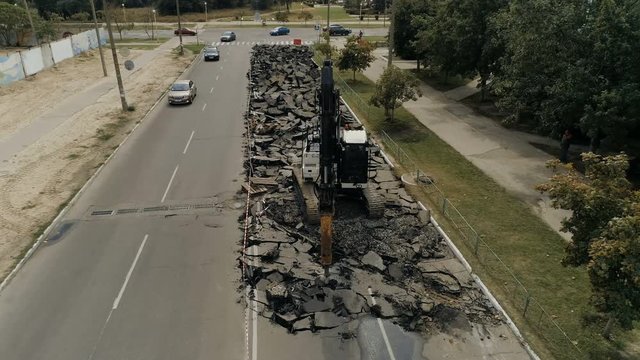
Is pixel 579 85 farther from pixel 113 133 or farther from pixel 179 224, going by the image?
pixel 113 133

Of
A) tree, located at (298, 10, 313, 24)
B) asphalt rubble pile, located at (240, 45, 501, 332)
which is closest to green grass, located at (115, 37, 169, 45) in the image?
tree, located at (298, 10, 313, 24)

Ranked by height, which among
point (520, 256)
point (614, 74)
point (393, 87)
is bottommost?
point (520, 256)

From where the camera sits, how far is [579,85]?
76.7 ft

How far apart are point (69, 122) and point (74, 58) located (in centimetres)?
2925

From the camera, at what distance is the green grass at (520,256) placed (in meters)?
13.9

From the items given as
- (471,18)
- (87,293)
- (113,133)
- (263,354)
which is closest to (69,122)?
(113,133)

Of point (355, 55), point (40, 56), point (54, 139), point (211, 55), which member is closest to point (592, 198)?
point (54, 139)

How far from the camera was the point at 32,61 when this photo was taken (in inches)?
1908

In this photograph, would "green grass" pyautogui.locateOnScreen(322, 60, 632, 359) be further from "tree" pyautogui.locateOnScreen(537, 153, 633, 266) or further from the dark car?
the dark car

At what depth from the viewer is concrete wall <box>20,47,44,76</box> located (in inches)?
1848

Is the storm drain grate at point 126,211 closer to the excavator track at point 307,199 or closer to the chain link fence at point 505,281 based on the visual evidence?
the excavator track at point 307,199

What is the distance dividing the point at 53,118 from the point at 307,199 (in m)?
24.8

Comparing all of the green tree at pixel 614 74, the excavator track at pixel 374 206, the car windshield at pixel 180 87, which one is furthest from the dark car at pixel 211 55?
the green tree at pixel 614 74

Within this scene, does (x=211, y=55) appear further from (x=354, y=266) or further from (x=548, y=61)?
(x=354, y=266)
